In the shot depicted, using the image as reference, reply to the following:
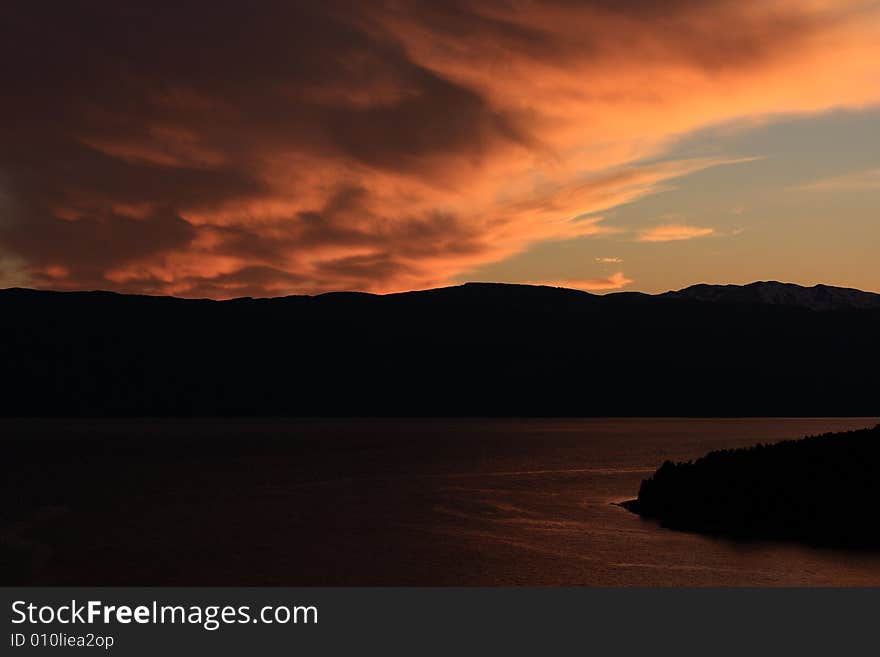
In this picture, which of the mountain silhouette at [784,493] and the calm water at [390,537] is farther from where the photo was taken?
the mountain silhouette at [784,493]

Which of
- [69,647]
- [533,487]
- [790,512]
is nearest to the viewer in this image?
[69,647]

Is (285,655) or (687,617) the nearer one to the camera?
(285,655)

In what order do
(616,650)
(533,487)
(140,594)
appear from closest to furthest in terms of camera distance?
(616,650) < (140,594) < (533,487)

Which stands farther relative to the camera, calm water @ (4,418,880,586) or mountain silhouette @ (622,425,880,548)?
mountain silhouette @ (622,425,880,548)

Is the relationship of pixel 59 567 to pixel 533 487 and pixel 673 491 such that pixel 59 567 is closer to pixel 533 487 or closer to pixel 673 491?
pixel 673 491

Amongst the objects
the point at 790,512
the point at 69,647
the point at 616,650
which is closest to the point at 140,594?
the point at 69,647

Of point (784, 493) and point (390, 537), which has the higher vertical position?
point (784, 493)

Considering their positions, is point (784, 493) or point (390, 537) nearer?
point (390, 537)
